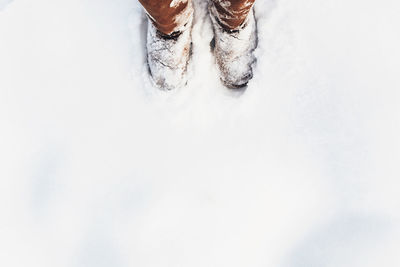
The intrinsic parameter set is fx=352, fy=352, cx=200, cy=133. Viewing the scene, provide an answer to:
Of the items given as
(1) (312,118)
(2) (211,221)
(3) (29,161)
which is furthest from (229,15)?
(3) (29,161)

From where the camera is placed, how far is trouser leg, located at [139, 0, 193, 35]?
590 millimetres

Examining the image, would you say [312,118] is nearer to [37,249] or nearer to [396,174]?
[396,174]

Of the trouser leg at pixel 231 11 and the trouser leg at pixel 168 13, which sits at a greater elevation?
the trouser leg at pixel 231 11

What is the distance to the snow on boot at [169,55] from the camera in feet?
2.45

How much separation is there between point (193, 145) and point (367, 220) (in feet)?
1.34

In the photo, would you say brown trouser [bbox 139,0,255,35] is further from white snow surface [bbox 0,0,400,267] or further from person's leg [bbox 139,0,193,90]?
white snow surface [bbox 0,0,400,267]

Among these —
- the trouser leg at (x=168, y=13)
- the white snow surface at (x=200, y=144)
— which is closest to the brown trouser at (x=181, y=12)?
the trouser leg at (x=168, y=13)

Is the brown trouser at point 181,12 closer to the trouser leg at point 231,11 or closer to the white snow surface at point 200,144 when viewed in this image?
the trouser leg at point 231,11

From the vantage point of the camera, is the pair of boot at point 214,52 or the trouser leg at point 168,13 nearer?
the trouser leg at point 168,13

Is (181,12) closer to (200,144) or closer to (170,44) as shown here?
(170,44)

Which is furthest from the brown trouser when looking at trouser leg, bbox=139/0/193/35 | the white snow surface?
the white snow surface

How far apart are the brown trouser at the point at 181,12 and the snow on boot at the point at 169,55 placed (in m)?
0.03

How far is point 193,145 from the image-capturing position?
825mm

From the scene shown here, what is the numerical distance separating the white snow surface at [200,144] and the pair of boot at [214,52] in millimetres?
28
